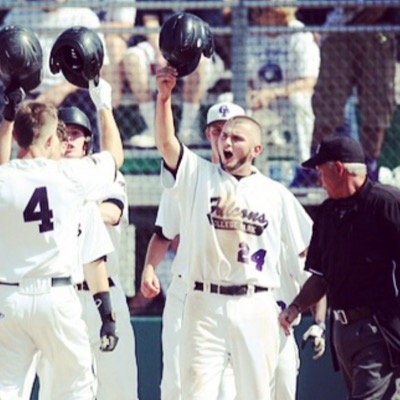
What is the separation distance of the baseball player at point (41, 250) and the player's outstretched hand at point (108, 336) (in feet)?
3.18

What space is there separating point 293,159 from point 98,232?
2.91 m

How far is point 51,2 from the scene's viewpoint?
11.7 m

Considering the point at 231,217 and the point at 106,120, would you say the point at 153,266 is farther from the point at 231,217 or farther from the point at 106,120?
the point at 106,120

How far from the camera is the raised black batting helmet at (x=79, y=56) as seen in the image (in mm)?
8055

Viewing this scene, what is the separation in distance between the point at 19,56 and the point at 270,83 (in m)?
4.10

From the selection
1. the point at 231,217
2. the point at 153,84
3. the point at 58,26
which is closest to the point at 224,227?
the point at 231,217

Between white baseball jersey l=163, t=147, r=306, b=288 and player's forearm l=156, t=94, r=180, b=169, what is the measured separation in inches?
9.8

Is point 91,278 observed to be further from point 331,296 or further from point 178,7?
point 178,7

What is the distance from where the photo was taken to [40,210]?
7672mm

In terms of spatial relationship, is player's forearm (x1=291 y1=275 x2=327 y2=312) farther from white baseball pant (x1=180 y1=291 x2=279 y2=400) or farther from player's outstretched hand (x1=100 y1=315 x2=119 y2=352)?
player's outstretched hand (x1=100 y1=315 x2=119 y2=352)

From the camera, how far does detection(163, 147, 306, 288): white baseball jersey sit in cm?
884

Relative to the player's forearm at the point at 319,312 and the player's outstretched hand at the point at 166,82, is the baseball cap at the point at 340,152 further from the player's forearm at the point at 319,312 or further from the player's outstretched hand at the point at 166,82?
the player's forearm at the point at 319,312

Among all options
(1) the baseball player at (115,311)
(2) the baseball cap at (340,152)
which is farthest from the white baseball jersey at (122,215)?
(2) the baseball cap at (340,152)

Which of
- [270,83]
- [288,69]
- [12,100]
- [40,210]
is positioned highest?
[288,69]
